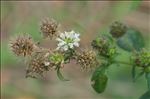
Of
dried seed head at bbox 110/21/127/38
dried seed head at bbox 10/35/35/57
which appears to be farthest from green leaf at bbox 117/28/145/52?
dried seed head at bbox 10/35/35/57

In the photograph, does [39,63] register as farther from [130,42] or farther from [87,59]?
[130,42]

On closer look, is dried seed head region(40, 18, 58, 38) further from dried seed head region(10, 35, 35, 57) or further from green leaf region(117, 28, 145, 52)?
green leaf region(117, 28, 145, 52)

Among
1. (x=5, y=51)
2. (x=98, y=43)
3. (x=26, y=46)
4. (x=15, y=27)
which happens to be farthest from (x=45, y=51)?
(x=15, y=27)

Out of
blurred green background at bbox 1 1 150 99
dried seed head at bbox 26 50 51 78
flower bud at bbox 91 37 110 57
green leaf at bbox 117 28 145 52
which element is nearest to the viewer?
dried seed head at bbox 26 50 51 78

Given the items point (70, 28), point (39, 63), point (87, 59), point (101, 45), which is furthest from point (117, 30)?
point (70, 28)

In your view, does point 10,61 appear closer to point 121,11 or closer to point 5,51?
point 5,51
